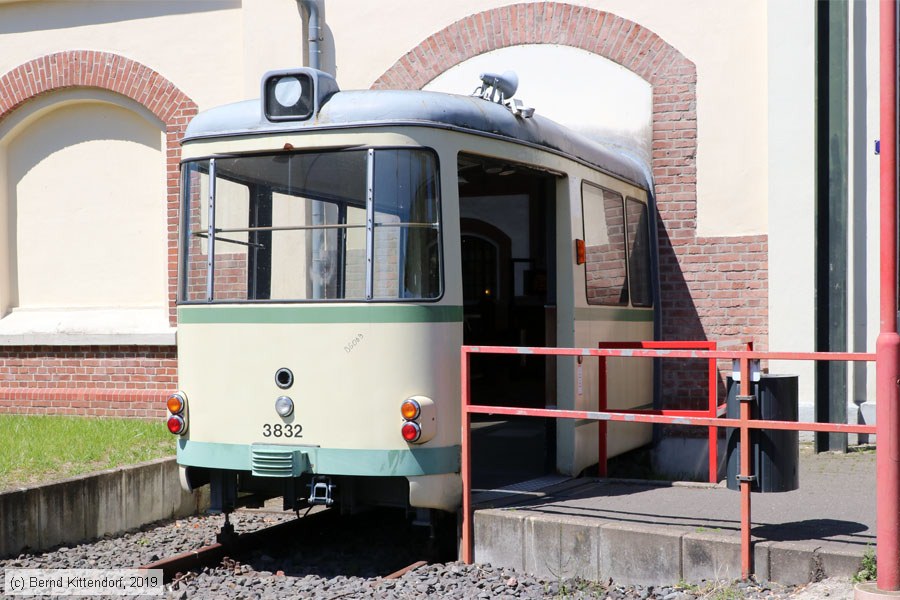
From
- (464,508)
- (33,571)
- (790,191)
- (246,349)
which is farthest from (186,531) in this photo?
(790,191)

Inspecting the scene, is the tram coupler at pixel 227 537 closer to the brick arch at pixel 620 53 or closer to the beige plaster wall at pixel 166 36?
the brick arch at pixel 620 53

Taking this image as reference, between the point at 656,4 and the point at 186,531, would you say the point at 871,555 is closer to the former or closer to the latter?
the point at 186,531

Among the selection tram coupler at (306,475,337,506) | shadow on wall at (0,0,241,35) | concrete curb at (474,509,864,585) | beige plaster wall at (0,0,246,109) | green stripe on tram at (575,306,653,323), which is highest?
shadow on wall at (0,0,241,35)

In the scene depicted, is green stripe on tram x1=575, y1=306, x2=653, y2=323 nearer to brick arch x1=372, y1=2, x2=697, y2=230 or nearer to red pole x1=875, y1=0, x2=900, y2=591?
brick arch x1=372, y1=2, x2=697, y2=230

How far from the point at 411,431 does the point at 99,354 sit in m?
7.36

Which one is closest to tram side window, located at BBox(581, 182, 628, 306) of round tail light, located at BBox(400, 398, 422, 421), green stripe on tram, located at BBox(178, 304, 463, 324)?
green stripe on tram, located at BBox(178, 304, 463, 324)

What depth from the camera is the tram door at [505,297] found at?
10.3 metres

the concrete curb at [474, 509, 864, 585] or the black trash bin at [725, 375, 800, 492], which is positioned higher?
the black trash bin at [725, 375, 800, 492]

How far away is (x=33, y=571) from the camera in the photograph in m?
6.79

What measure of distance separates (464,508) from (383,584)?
0.68m

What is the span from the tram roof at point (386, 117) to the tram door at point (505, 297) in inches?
83.1

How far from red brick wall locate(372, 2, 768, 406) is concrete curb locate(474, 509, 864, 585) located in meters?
4.67

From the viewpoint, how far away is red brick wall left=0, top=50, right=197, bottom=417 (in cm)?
1228

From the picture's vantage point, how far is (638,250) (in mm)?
9852
